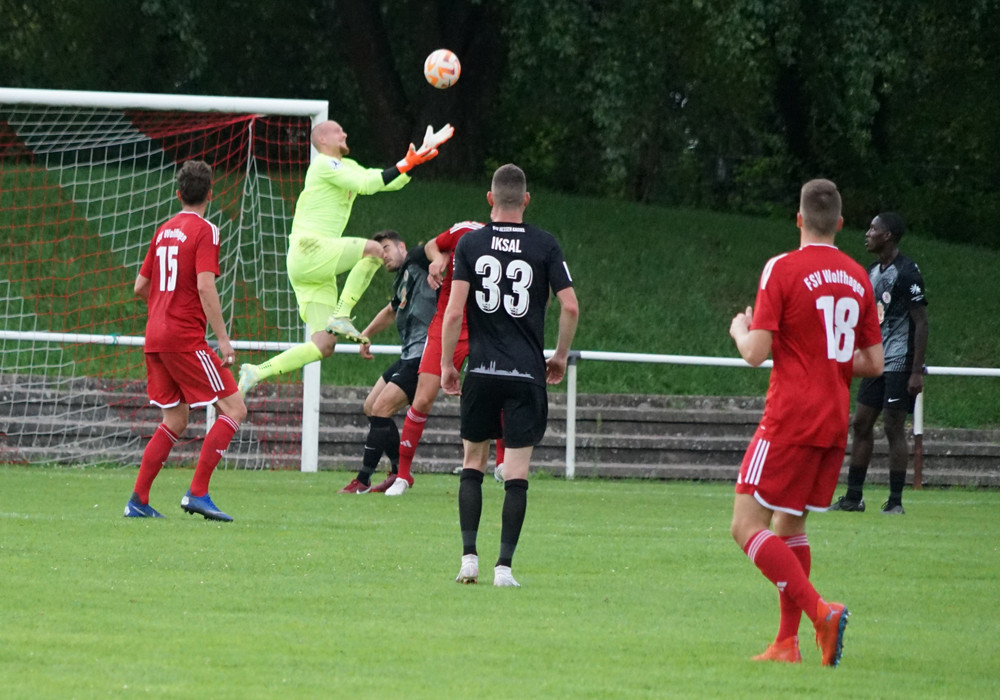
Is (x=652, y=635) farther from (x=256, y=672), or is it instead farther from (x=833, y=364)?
(x=256, y=672)

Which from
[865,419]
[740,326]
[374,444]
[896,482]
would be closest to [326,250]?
[374,444]

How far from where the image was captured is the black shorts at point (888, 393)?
37.6 feet

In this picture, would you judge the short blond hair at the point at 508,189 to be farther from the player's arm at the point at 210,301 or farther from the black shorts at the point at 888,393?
the black shorts at the point at 888,393

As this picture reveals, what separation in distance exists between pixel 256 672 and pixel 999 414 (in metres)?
14.7

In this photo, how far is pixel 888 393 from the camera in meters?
11.5

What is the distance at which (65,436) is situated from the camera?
15.0 metres

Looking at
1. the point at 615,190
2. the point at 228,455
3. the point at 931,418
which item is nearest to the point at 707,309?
the point at 931,418

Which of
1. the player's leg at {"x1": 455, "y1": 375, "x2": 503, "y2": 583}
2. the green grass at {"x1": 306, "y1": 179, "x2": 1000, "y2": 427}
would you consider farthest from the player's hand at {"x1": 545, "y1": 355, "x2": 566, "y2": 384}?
the green grass at {"x1": 306, "y1": 179, "x2": 1000, "y2": 427}

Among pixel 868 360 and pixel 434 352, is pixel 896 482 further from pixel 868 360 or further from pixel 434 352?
pixel 868 360

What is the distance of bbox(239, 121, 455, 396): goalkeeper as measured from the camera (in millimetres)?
11391

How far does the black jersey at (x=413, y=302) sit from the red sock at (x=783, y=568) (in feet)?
21.4

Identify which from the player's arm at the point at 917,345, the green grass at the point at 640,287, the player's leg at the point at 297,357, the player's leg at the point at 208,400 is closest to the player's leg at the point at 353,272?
the player's leg at the point at 297,357

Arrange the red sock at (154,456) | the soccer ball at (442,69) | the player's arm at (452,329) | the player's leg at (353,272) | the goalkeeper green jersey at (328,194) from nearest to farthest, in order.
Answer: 1. the player's arm at (452,329)
2. the red sock at (154,456)
3. the goalkeeper green jersey at (328,194)
4. the player's leg at (353,272)
5. the soccer ball at (442,69)

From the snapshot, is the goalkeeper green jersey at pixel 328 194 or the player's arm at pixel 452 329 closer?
the player's arm at pixel 452 329
